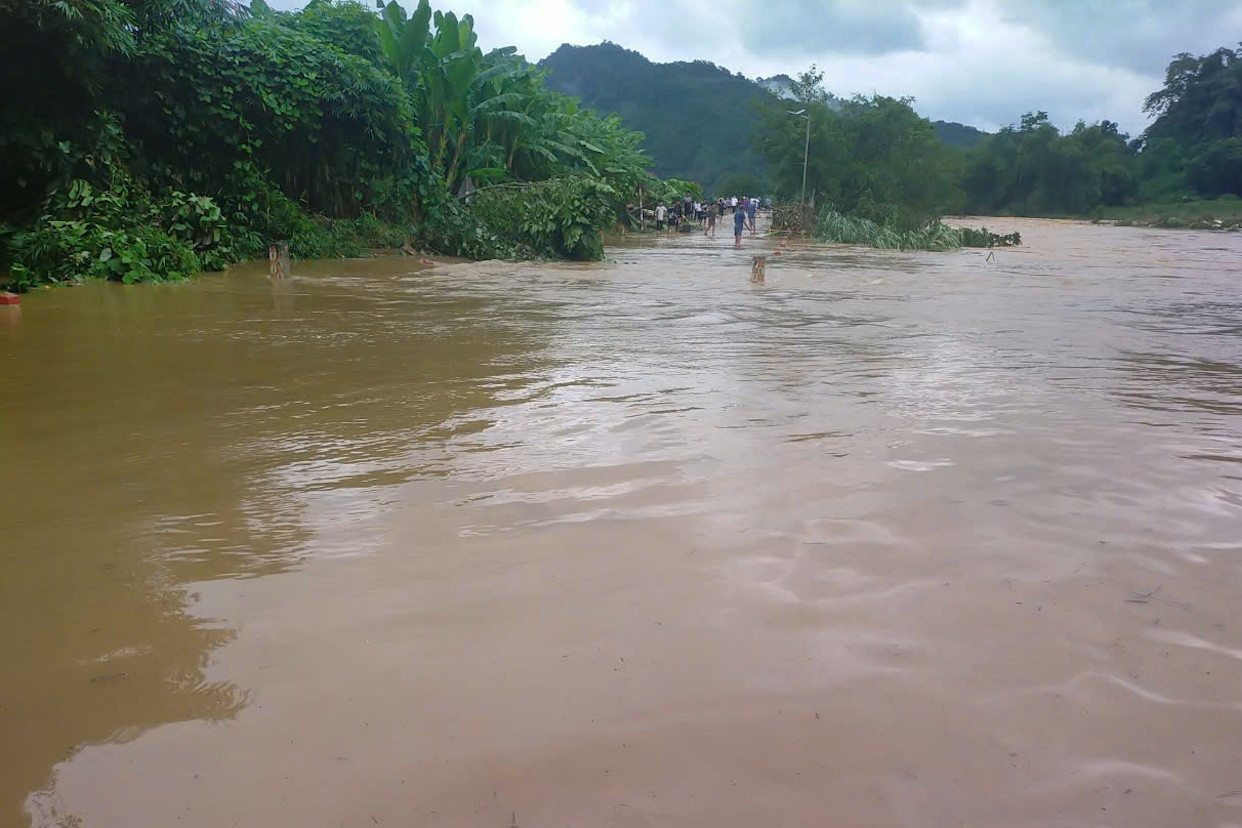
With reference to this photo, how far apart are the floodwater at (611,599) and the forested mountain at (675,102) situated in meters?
A: 86.6

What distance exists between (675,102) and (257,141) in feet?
316

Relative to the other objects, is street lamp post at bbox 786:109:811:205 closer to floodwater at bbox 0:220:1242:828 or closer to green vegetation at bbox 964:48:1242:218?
floodwater at bbox 0:220:1242:828

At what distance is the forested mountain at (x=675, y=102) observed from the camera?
96.1 m

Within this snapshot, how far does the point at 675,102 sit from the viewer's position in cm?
10550

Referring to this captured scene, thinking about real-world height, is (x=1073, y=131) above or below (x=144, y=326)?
above

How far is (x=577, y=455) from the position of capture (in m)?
4.39

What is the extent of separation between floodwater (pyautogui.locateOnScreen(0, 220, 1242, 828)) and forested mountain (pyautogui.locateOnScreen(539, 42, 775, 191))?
284 feet

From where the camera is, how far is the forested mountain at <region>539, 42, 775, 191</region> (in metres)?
96.1

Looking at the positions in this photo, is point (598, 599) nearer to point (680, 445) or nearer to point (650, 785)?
point (650, 785)

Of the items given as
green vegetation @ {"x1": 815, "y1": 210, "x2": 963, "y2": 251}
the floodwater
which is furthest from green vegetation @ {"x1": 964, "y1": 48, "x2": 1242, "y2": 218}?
the floodwater

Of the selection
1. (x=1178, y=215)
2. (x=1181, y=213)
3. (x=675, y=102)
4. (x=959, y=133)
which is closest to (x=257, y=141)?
(x=1178, y=215)

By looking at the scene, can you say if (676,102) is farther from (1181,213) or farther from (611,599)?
(611,599)

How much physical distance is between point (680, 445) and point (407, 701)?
2.52 meters

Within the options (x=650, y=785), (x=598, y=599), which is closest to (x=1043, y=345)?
(x=598, y=599)
